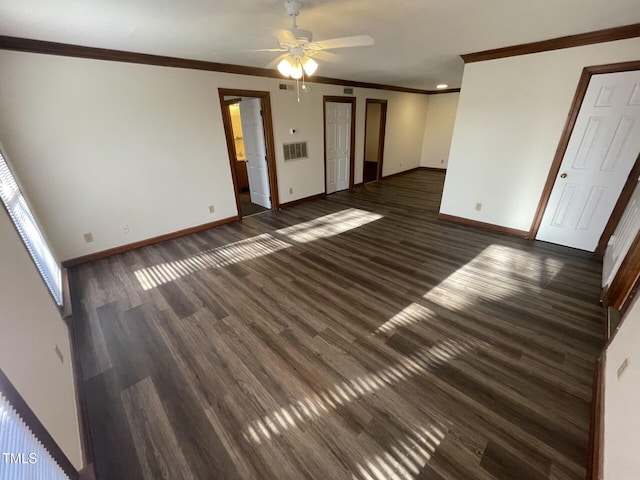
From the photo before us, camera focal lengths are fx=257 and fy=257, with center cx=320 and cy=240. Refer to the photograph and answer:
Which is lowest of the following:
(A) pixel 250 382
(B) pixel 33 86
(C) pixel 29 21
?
(A) pixel 250 382

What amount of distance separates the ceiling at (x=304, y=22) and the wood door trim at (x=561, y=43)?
0.15 metres

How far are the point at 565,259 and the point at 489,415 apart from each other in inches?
109

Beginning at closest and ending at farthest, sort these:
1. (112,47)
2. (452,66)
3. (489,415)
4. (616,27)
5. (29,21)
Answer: (489,415) → (29,21) → (616,27) → (112,47) → (452,66)

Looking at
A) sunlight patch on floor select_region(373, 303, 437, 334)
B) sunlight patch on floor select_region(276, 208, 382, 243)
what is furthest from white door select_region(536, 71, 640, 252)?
sunlight patch on floor select_region(373, 303, 437, 334)

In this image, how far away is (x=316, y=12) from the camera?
81.8 inches

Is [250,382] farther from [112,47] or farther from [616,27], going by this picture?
[616,27]

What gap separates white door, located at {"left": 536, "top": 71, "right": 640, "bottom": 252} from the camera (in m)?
2.84

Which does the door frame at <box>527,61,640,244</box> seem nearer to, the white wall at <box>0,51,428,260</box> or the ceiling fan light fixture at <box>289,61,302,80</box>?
the ceiling fan light fixture at <box>289,61,302,80</box>

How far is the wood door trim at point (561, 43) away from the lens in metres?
2.58

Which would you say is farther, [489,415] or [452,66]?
[452,66]

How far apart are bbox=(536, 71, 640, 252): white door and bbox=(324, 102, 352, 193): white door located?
398cm

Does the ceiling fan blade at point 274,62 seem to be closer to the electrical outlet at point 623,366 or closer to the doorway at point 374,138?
the doorway at point 374,138

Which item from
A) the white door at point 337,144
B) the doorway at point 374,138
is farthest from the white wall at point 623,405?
the doorway at point 374,138

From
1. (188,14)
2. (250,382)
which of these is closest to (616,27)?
(188,14)
